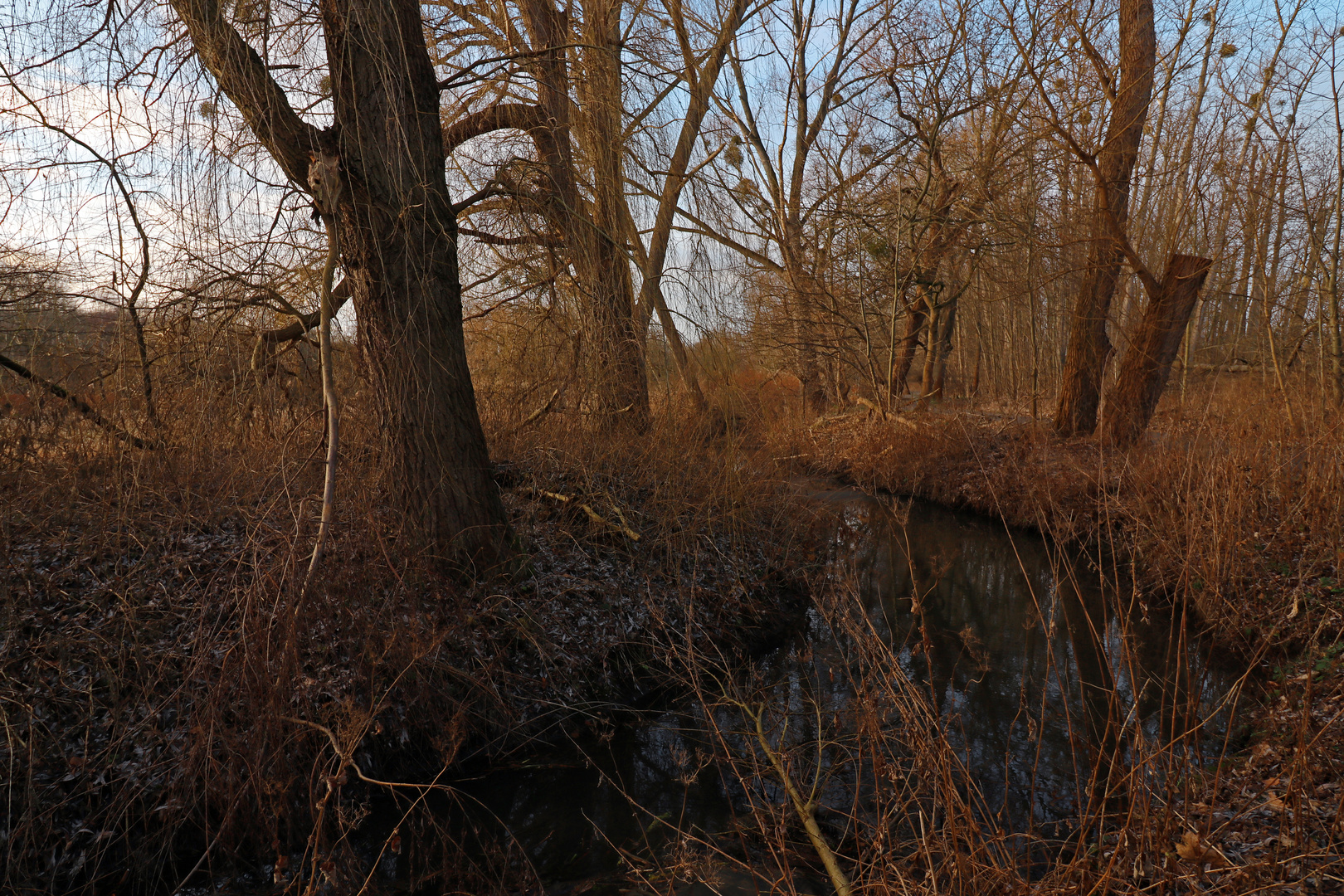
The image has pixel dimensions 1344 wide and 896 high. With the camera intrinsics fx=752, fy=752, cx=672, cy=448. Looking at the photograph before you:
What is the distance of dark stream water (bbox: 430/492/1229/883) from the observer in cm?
331

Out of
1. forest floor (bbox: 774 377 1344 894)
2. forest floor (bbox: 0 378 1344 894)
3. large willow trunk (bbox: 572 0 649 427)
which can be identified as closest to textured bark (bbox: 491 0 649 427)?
large willow trunk (bbox: 572 0 649 427)

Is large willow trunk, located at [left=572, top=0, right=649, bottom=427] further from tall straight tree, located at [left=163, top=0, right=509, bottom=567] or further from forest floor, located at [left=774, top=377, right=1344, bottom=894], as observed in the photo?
forest floor, located at [left=774, top=377, right=1344, bottom=894]

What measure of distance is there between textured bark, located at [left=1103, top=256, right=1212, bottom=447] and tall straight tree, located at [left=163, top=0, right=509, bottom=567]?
8.42 meters

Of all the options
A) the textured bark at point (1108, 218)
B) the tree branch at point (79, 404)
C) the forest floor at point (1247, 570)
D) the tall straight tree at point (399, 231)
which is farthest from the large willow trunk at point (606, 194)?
the textured bark at point (1108, 218)

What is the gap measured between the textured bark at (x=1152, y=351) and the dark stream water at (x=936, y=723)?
372cm

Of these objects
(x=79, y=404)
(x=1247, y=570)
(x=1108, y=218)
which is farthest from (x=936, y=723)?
(x=1108, y=218)

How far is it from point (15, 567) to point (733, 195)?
5.09 meters

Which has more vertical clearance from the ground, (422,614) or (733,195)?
(733,195)

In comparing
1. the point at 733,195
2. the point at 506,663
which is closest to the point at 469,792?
the point at 506,663

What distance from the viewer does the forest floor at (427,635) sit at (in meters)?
3.23

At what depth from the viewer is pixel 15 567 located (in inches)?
165

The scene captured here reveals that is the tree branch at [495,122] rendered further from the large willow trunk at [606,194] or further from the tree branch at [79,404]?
the tree branch at [79,404]

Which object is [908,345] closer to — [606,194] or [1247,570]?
[1247,570]

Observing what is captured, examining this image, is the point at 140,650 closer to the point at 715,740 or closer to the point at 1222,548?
the point at 715,740
